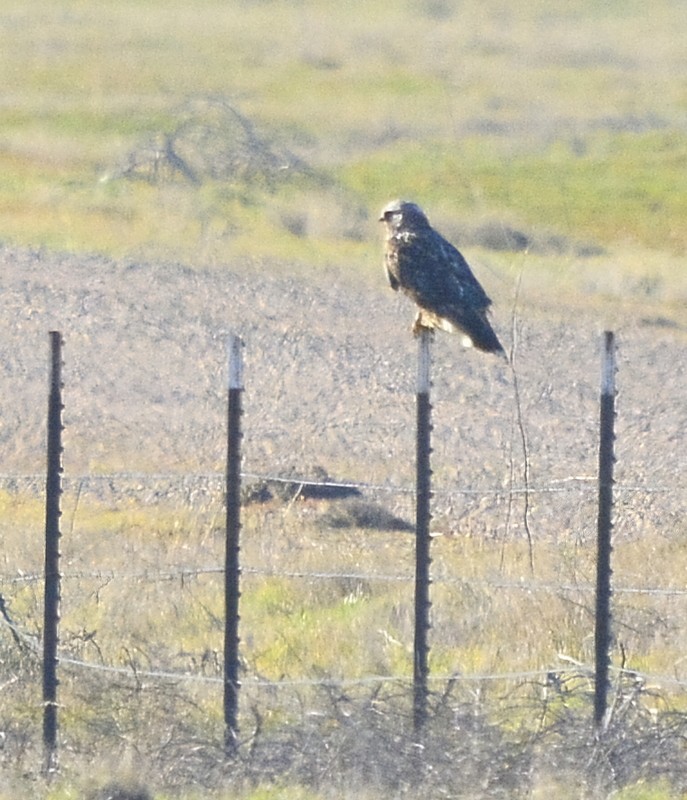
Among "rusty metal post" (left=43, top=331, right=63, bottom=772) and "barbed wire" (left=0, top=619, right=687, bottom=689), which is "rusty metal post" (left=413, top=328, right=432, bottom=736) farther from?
"rusty metal post" (left=43, top=331, right=63, bottom=772)

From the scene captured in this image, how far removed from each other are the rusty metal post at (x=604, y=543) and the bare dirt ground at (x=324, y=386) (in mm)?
3609

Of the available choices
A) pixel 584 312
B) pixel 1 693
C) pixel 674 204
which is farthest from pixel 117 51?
pixel 1 693

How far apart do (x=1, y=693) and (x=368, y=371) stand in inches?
349

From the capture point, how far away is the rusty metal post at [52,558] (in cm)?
754

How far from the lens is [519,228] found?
2631 centimetres

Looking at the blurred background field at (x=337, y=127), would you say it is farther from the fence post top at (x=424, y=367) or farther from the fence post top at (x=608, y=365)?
the fence post top at (x=608, y=365)

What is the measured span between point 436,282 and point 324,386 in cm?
582

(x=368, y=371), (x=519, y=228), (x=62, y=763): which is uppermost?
(x=519, y=228)

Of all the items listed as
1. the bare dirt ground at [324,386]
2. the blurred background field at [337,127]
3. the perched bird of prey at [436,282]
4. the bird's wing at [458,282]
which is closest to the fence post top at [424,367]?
the perched bird of prey at [436,282]

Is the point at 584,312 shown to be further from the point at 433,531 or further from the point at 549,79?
the point at 549,79

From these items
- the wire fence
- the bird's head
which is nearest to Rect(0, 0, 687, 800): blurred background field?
→ the wire fence

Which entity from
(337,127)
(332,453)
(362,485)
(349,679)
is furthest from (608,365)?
(337,127)

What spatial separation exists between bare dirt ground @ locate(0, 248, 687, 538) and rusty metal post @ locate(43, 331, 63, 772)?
4091 millimetres

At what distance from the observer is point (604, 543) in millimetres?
7664
